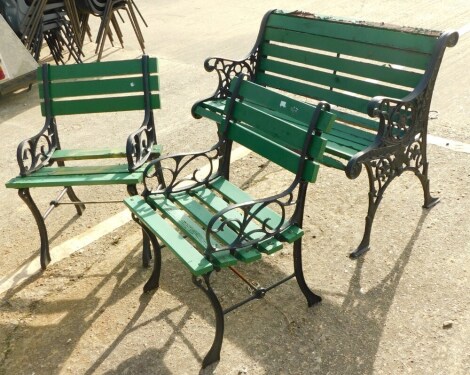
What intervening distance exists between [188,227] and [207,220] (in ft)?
0.43

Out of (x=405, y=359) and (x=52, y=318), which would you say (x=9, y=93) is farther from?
(x=405, y=359)

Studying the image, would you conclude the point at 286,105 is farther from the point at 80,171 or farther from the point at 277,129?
the point at 80,171

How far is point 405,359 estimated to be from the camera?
9.17ft

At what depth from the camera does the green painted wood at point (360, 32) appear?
137 inches

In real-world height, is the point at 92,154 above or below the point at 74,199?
Answer: above

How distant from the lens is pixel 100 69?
3963 millimetres

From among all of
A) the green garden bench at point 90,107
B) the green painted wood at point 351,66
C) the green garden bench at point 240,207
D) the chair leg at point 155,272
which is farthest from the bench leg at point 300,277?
the green painted wood at point 351,66

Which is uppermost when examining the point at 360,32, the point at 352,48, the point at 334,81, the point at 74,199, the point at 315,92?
the point at 360,32

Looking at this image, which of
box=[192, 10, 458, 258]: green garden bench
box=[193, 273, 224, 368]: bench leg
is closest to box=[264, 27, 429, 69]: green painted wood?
box=[192, 10, 458, 258]: green garden bench

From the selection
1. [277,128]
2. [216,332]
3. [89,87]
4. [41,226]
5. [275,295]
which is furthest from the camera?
[89,87]

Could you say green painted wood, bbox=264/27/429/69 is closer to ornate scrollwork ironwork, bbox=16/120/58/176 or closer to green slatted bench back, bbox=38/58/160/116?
green slatted bench back, bbox=38/58/160/116

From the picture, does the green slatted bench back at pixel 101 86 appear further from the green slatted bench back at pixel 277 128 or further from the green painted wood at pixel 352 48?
the green painted wood at pixel 352 48

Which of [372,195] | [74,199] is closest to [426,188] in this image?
[372,195]

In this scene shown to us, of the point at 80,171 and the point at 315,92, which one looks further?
the point at 315,92
